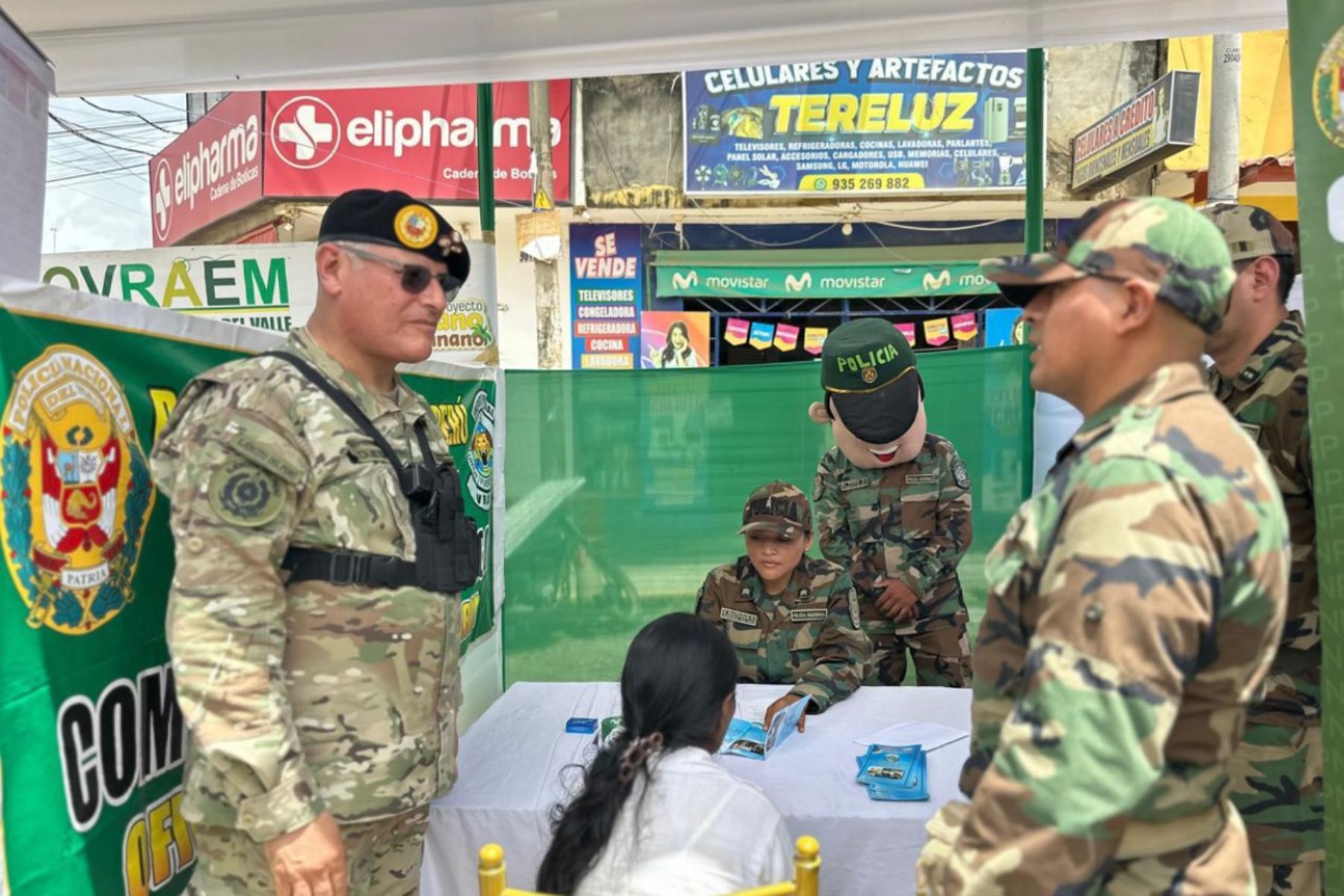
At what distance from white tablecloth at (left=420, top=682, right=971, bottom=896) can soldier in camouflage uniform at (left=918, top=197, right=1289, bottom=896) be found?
0.79m

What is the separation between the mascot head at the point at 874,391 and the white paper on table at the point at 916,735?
126 cm

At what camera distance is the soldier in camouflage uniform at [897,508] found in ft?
10.8

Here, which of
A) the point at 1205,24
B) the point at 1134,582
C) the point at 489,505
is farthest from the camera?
the point at 489,505

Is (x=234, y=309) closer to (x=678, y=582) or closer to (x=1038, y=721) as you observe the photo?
(x=678, y=582)

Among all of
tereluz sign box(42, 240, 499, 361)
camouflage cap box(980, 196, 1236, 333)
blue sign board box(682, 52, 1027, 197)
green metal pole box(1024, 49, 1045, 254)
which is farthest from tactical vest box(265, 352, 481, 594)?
blue sign board box(682, 52, 1027, 197)

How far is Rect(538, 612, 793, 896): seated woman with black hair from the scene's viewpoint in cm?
140

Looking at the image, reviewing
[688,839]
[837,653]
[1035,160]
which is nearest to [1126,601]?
[688,839]

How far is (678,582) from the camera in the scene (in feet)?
13.8

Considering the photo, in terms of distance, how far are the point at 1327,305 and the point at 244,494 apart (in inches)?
73.0

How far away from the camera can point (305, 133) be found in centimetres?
966

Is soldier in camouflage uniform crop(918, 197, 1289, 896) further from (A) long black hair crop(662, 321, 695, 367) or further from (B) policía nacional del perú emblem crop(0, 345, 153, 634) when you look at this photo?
(A) long black hair crop(662, 321, 695, 367)

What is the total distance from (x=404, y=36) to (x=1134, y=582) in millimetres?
2506

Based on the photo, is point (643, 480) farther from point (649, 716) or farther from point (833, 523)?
point (649, 716)

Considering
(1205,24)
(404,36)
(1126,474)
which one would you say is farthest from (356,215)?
(1205,24)
